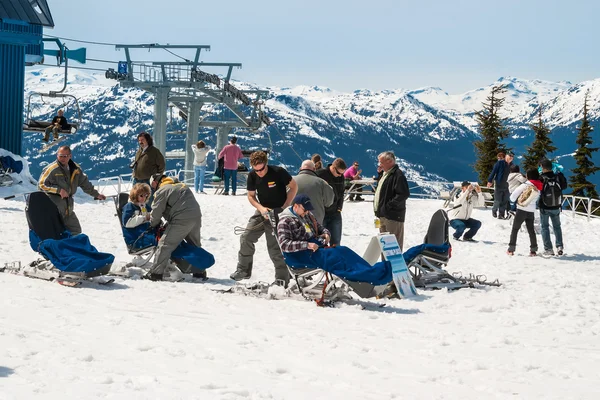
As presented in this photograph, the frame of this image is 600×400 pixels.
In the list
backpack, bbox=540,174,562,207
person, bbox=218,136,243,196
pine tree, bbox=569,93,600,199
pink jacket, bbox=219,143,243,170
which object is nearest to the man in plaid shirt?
backpack, bbox=540,174,562,207

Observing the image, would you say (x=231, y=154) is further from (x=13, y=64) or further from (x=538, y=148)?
(x=538, y=148)

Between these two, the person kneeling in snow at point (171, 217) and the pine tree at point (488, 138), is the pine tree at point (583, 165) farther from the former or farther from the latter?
the person kneeling in snow at point (171, 217)

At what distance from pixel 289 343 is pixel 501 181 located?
1332cm

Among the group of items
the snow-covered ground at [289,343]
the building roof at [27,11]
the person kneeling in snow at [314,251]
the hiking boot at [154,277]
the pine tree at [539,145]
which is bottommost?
the hiking boot at [154,277]

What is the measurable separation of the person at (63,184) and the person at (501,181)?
11.1m

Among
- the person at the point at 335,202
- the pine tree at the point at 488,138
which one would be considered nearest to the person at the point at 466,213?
the person at the point at 335,202

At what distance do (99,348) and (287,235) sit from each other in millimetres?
3344

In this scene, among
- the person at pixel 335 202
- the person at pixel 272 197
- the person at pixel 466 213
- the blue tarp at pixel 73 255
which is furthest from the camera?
the person at pixel 466 213

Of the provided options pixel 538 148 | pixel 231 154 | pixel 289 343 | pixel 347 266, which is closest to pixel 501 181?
pixel 231 154

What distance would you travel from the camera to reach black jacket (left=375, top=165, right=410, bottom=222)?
36.0ft

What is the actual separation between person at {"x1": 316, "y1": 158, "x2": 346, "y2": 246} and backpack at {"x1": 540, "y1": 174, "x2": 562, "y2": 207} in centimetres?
393

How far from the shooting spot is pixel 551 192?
46.2 ft

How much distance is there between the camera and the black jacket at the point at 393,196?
10984 millimetres

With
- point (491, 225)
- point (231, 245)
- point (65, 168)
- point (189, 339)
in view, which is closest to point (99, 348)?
point (189, 339)
